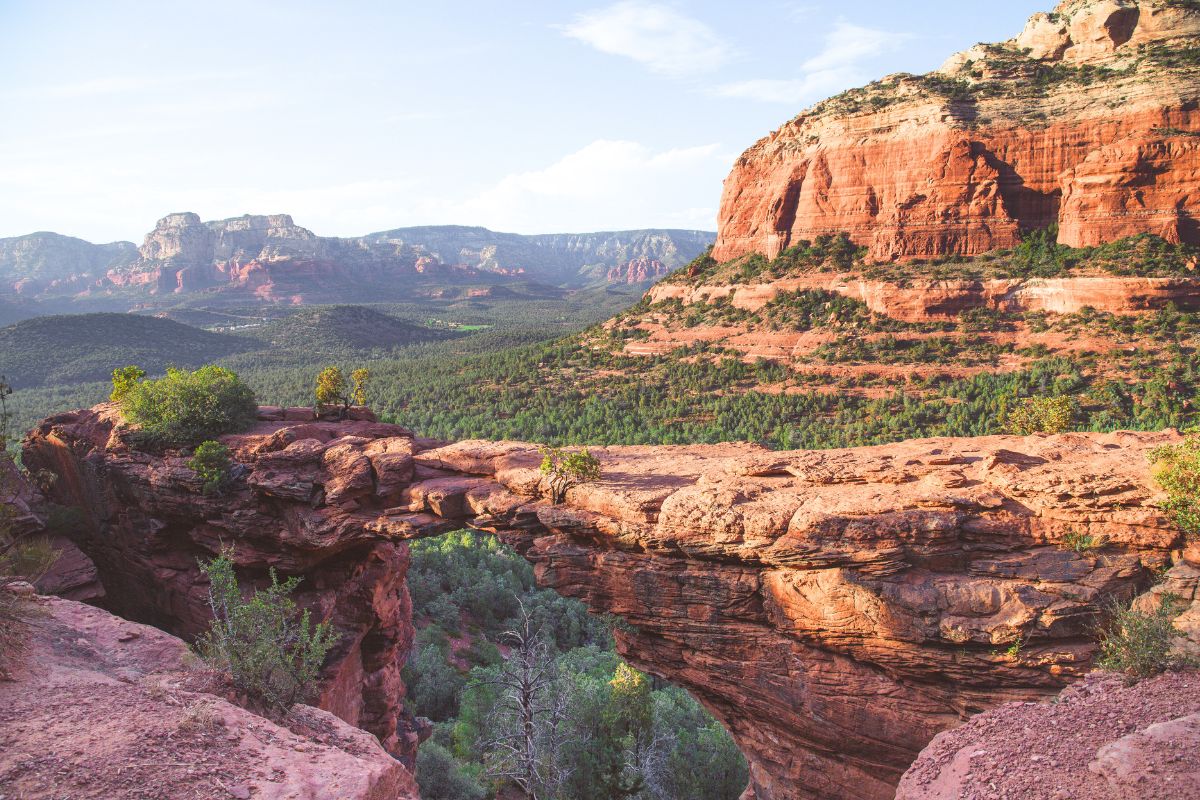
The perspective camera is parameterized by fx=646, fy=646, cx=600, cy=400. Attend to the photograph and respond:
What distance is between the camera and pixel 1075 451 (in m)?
12.1

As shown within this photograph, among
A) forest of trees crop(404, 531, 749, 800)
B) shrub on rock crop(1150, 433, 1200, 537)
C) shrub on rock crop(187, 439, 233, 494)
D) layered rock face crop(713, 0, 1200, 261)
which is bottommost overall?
forest of trees crop(404, 531, 749, 800)

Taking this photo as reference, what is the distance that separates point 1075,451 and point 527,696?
1317 centimetres

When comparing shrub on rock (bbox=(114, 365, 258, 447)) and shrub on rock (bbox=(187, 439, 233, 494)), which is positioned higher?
shrub on rock (bbox=(114, 365, 258, 447))

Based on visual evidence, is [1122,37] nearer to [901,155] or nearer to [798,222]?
[901,155]

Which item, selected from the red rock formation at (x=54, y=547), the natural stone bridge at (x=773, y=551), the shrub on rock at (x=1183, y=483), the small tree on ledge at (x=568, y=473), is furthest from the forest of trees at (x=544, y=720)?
the red rock formation at (x=54, y=547)

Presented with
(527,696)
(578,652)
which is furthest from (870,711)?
(578,652)

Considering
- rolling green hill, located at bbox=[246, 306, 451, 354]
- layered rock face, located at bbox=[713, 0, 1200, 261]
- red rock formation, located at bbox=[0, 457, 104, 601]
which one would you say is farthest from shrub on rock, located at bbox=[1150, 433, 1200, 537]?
rolling green hill, located at bbox=[246, 306, 451, 354]

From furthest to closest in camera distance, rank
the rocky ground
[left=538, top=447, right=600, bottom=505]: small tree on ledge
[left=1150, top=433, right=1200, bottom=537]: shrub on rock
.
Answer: [left=538, top=447, right=600, bottom=505]: small tree on ledge < [left=1150, top=433, right=1200, bottom=537]: shrub on rock < the rocky ground

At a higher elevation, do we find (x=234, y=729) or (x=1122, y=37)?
(x=1122, y=37)

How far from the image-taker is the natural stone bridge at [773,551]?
10.4 m

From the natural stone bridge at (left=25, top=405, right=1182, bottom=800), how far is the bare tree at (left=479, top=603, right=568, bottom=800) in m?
3.89

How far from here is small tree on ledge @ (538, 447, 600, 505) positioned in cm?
1380

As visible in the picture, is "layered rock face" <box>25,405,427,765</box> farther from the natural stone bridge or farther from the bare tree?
the bare tree

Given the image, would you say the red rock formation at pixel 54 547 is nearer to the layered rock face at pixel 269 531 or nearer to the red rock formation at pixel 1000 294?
the layered rock face at pixel 269 531
